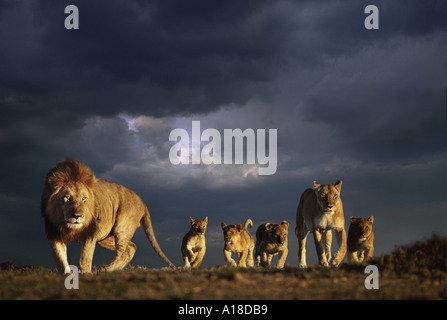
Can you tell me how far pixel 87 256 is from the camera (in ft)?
41.3

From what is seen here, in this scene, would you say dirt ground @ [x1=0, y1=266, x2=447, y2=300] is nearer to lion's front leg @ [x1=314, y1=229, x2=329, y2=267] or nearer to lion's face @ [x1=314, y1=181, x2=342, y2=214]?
lion's face @ [x1=314, y1=181, x2=342, y2=214]

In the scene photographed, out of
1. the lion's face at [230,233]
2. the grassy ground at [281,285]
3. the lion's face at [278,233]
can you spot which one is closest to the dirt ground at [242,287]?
the grassy ground at [281,285]

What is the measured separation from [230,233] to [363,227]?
169 inches

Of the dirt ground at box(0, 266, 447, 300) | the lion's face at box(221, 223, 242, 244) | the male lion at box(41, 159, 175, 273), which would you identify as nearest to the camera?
the dirt ground at box(0, 266, 447, 300)

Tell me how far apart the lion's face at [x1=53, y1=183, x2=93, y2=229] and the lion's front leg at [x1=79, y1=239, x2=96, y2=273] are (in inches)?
23.9

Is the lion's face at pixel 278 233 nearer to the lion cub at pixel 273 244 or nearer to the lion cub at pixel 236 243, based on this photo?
A: the lion cub at pixel 273 244

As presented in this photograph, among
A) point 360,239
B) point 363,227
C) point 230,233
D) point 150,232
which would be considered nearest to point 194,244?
point 230,233

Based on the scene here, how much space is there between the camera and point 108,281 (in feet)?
30.3

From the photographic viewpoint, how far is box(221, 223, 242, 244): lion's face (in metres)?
15.3

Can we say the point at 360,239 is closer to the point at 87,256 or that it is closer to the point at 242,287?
the point at 242,287

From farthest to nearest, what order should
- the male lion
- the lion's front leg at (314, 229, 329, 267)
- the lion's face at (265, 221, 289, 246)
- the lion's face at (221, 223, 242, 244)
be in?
the lion's face at (265, 221, 289, 246) < the lion's face at (221, 223, 242, 244) < the lion's front leg at (314, 229, 329, 267) < the male lion

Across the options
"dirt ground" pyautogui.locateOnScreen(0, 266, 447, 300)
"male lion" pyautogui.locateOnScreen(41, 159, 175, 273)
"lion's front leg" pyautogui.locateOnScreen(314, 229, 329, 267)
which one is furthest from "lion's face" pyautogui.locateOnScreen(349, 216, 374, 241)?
Result: "male lion" pyautogui.locateOnScreen(41, 159, 175, 273)

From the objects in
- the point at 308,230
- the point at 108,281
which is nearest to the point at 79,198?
the point at 108,281
